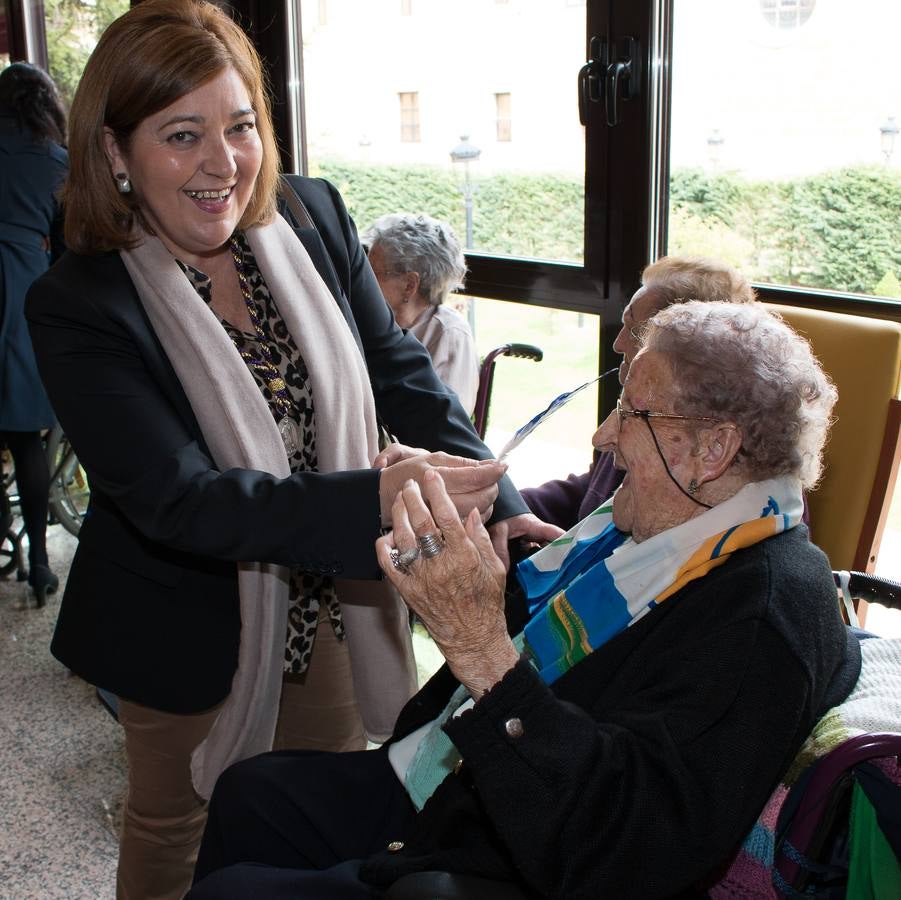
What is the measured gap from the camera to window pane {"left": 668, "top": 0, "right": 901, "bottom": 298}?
2465 millimetres

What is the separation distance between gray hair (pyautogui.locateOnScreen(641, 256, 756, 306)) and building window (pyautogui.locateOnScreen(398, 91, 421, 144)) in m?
1.68

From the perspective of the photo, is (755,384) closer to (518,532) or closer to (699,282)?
(518,532)

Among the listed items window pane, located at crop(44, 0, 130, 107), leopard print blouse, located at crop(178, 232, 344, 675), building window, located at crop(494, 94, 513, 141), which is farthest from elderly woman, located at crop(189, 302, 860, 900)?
window pane, located at crop(44, 0, 130, 107)

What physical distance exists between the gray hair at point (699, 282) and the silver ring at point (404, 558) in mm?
1061

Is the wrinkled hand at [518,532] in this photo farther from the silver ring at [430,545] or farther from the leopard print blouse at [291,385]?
the silver ring at [430,545]

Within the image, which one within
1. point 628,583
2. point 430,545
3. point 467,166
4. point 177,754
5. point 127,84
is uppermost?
point 127,84

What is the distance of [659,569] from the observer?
143 centimetres

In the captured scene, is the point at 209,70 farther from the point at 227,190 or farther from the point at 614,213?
the point at 614,213

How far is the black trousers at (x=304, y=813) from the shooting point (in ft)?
5.31

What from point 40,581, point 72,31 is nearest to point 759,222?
point 40,581

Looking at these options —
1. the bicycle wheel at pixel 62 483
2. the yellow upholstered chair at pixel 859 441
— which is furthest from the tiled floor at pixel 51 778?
the yellow upholstered chair at pixel 859 441

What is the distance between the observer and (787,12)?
2541mm

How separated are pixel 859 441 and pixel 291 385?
1091mm

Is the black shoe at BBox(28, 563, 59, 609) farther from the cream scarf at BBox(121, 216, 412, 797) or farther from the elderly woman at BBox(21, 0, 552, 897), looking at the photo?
the cream scarf at BBox(121, 216, 412, 797)
